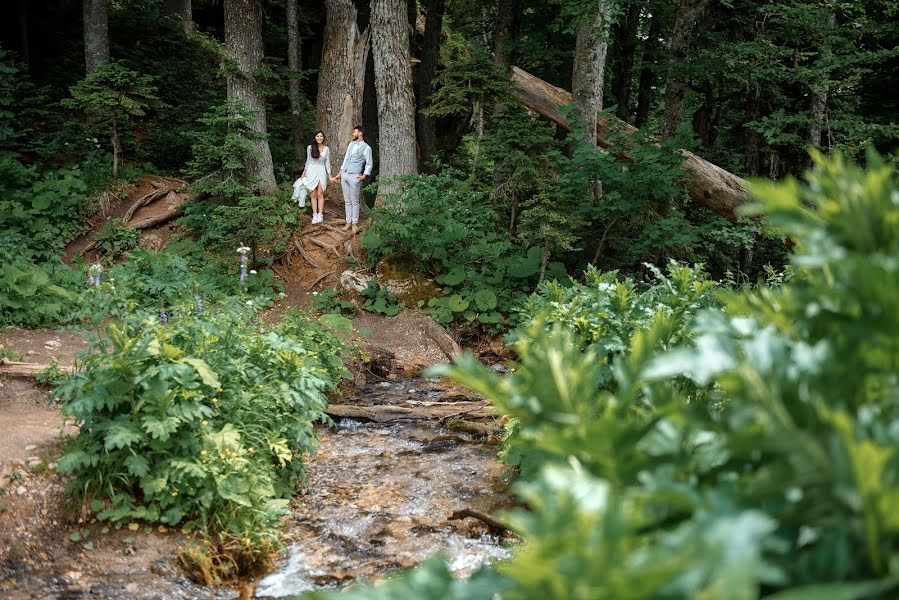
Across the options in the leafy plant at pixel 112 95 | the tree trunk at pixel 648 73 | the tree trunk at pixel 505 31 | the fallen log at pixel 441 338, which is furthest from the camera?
the tree trunk at pixel 648 73

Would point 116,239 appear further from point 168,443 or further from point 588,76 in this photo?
point 168,443

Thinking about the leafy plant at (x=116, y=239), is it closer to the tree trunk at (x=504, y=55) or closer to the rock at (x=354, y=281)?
the rock at (x=354, y=281)

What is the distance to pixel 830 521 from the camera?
3.73 ft

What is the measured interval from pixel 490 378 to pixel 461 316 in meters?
10.7

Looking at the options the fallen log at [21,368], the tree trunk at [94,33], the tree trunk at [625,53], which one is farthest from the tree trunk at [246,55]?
the tree trunk at [625,53]

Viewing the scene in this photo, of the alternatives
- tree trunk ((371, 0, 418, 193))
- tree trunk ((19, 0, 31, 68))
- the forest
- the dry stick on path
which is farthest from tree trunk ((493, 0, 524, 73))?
tree trunk ((19, 0, 31, 68))

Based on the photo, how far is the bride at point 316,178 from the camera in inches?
534

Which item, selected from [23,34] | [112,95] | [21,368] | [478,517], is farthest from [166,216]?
[478,517]

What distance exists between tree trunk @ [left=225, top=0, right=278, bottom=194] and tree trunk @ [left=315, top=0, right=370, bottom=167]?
186 centimetres

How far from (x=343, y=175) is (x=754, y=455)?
12.5 meters

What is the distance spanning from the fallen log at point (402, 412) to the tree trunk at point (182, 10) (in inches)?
634

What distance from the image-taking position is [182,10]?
20672 millimetres

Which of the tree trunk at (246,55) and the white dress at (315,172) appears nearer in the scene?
the tree trunk at (246,55)

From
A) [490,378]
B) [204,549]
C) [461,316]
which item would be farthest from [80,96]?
[490,378]
